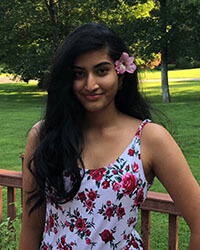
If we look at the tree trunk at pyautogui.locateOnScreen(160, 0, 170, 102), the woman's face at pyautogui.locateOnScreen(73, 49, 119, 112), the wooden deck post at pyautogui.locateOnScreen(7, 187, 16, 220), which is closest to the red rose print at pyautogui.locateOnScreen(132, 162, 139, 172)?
the woman's face at pyautogui.locateOnScreen(73, 49, 119, 112)

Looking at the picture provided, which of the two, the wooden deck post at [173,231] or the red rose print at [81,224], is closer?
the red rose print at [81,224]

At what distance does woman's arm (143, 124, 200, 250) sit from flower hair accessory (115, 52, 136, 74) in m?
0.27

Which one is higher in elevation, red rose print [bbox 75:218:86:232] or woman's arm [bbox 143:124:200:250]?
woman's arm [bbox 143:124:200:250]

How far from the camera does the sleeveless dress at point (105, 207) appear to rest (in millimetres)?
1432

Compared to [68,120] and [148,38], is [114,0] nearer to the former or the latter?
[148,38]

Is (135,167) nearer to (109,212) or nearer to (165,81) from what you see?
(109,212)

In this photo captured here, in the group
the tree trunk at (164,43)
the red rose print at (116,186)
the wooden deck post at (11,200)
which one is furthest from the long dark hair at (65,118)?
the tree trunk at (164,43)

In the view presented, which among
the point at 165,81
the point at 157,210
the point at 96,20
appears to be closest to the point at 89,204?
the point at 157,210

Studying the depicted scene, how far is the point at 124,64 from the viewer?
5.02 ft

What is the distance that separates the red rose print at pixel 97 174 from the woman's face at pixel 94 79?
0.22m

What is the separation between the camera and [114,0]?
17.2 m

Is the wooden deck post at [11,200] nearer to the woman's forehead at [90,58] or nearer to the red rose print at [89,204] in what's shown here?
the red rose print at [89,204]

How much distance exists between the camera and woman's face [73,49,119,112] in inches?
56.3

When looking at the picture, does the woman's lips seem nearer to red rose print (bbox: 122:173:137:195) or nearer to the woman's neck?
the woman's neck
